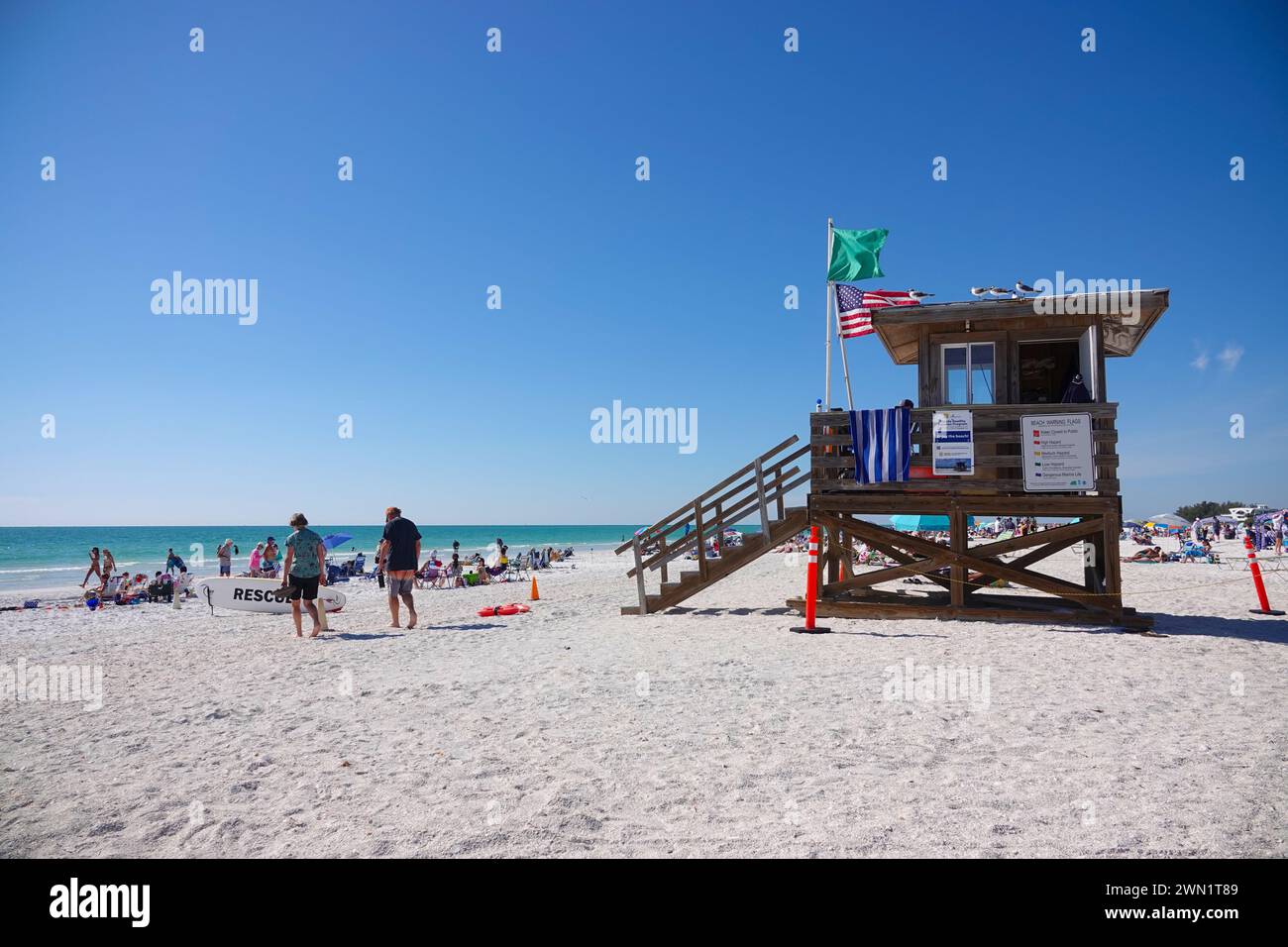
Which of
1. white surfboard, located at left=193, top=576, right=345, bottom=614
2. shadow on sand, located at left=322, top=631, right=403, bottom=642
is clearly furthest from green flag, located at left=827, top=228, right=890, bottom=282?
white surfboard, located at left=193, top=576, right=345, bottom=614

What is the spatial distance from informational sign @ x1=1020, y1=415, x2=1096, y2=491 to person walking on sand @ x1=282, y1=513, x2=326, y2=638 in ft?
40.8

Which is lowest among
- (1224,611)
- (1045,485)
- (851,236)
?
(1224,611)

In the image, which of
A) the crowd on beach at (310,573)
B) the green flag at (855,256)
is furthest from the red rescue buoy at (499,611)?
the green flag at (855,256)

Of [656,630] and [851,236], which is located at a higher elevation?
[851,236]

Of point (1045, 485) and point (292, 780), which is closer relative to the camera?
point (292, 780)

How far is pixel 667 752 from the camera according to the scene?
4855mm

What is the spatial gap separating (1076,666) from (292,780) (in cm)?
834

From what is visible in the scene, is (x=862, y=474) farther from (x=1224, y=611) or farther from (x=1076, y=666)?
(x=1224, y=611)

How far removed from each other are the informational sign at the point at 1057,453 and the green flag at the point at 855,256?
5.02m

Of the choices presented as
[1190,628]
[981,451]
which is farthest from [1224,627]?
[981,451]

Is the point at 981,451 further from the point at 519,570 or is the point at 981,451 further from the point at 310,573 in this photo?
the point at 519,570

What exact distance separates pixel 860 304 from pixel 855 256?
1.76 metres
